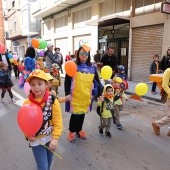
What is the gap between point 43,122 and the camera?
204cm

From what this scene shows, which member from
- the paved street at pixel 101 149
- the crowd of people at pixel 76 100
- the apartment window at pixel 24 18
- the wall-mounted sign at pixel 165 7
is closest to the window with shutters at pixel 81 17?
the wall-mounted sign at pixel 165 7

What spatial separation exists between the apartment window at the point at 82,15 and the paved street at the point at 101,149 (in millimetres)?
11310

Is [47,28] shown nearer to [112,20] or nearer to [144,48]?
[112,20]

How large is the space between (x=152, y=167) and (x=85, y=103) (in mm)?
1411

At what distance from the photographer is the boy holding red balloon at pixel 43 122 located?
189 centimetres

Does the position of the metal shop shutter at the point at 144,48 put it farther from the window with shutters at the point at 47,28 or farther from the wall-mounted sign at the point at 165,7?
A: the window with shutters at the point at 47,28

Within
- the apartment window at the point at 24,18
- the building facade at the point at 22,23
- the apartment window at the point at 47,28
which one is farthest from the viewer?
the apartment window at the point at 24,18

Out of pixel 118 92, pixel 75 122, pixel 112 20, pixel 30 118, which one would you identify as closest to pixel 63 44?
pixel 112 20

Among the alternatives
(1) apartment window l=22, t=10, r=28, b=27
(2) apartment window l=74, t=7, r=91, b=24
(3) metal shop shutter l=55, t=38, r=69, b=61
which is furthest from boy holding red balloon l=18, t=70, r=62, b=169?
(1) apartment window l=22, t=10, r=28, b=27

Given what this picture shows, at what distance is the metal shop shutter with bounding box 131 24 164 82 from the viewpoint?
962cm

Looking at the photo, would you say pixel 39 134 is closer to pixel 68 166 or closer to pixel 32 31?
pixel 68 166

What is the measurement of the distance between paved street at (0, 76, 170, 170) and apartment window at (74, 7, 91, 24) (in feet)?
37.1

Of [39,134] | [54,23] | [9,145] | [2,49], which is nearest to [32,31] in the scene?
[54,23]

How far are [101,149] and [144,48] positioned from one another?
26.9ft
